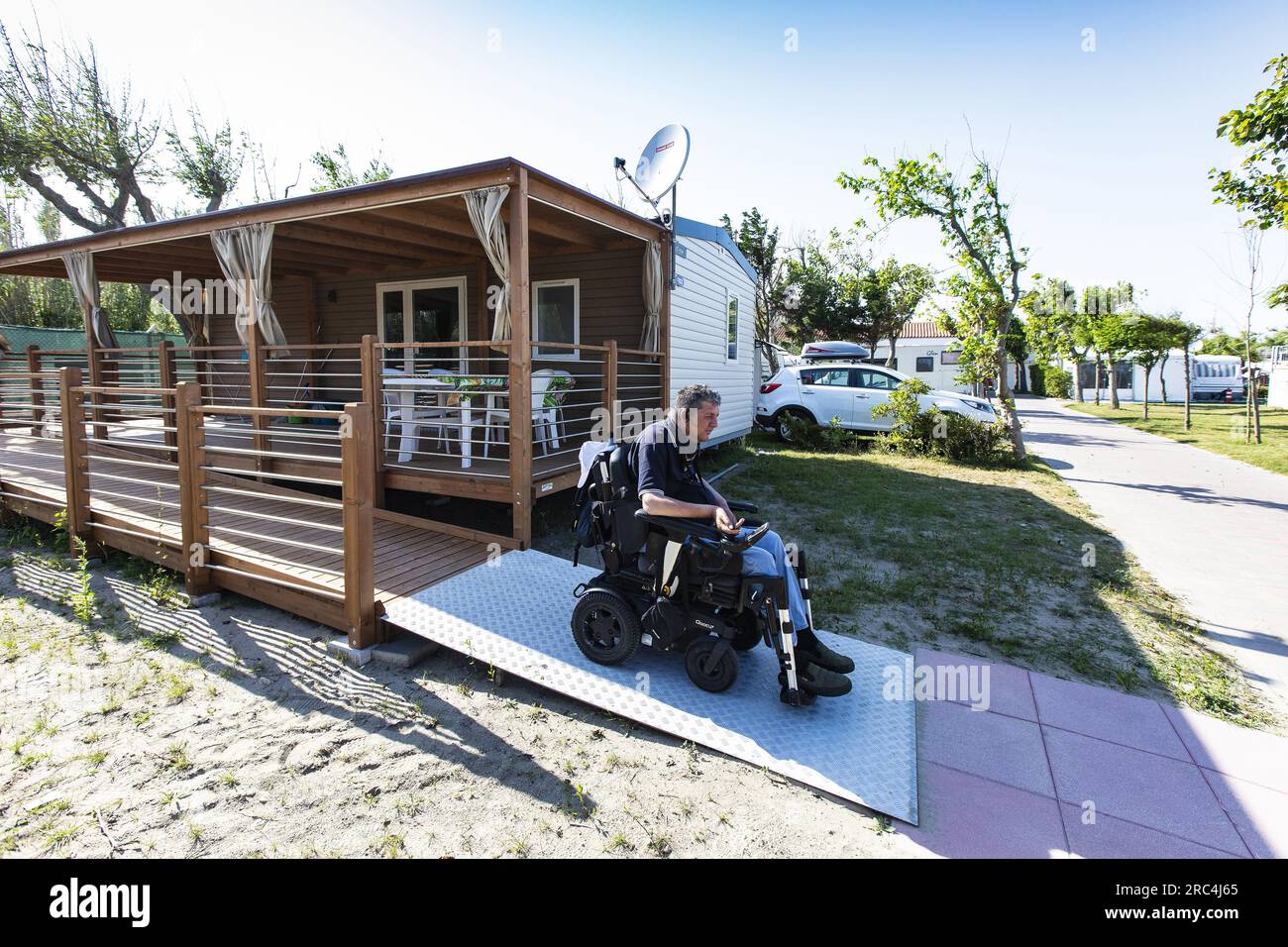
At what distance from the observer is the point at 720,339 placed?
381 inches

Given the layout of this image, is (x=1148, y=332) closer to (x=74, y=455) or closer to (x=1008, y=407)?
(x=1008, y=407)

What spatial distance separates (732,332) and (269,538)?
304 inches

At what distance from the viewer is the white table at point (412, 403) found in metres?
5.84

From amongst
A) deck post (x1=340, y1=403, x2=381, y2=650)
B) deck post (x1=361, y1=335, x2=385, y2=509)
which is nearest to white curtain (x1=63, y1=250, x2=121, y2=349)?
deck post (x1=361, y1=335, x2=385, y2=509)

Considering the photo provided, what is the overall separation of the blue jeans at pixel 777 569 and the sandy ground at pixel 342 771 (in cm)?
72

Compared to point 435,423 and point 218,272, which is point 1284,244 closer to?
point 435,423

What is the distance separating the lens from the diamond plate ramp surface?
2.59 meters

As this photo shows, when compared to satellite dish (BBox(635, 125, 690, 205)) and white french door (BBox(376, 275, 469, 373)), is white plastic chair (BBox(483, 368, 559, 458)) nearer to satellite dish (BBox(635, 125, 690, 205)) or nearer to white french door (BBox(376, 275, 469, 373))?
white french door (BBox(376, 275, 469, 373))

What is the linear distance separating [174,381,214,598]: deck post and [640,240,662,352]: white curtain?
14.8 ft

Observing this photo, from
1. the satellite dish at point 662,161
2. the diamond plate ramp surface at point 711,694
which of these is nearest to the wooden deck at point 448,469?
the diamond plate ramp surface at point 711,694

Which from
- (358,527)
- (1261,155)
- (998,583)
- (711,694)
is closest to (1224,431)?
(1261,155)

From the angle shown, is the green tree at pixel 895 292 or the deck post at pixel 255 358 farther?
the green tree at pixel 895 292

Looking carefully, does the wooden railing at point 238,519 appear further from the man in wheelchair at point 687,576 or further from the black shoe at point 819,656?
the black shoe at point 819,656
